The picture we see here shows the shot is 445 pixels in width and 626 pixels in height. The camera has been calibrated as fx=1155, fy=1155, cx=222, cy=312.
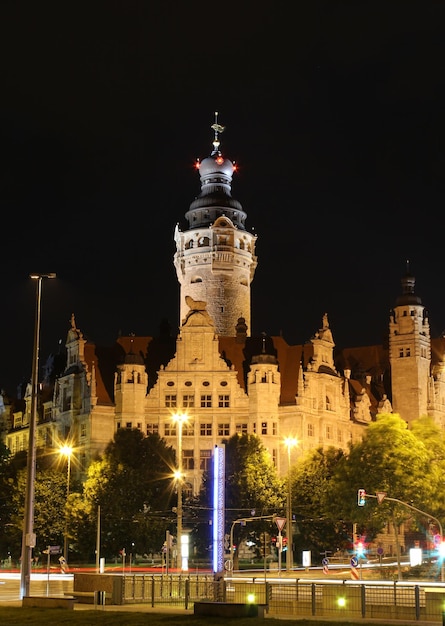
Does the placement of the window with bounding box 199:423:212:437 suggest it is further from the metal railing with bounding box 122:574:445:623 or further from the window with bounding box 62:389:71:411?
the metal railing with bounding box 122:574:445:623

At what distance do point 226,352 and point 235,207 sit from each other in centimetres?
3099

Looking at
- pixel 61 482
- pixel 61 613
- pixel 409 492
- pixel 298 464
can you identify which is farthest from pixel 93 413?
pixel 61 613

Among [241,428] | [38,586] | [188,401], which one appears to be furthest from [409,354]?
[38,586]

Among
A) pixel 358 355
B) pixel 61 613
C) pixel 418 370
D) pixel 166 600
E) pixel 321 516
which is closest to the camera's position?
pixel 61 613

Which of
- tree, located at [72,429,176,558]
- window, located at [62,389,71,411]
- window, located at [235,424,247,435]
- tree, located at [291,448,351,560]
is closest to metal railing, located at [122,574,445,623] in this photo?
tree, located at [72,429,176,558]

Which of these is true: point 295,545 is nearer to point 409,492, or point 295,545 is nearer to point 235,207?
point 409,492

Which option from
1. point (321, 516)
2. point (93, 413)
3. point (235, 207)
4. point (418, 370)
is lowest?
point (321, 516)

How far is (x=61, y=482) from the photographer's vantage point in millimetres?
104688

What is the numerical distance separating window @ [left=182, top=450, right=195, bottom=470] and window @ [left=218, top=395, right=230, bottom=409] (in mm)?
5749

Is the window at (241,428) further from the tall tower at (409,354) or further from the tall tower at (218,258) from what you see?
the tall tower at (409,354)

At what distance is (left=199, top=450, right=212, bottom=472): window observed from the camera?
116 meters

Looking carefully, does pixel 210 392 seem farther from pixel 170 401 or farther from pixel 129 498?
pixel 129 498

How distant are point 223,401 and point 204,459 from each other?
6.42m

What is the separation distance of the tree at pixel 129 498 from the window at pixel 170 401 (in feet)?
30.5
